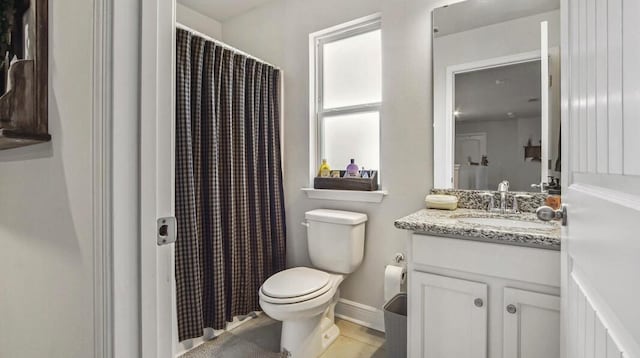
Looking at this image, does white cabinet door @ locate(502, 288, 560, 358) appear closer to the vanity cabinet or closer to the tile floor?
the vanity cabinet

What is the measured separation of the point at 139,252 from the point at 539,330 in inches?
52.8

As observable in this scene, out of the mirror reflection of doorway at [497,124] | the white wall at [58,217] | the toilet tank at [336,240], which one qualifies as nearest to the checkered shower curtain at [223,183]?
the toilet tank at [336,240]

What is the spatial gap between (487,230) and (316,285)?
95 cm

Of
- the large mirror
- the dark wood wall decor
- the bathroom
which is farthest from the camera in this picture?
the large mirror

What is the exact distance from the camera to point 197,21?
269cm

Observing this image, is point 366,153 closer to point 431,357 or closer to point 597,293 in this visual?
point 431,357

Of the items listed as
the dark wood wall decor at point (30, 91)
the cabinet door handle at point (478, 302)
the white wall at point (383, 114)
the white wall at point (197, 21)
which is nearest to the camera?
the dark wood wall decor at point (30, 91)

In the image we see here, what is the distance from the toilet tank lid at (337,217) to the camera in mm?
1974

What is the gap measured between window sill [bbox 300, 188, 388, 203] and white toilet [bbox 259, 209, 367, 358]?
0.37ft

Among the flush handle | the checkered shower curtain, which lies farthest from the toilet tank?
the flush handle

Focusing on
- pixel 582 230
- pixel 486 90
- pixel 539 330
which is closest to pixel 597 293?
pixel 582 230

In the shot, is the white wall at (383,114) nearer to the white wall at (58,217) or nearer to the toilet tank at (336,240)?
the toilet tank at (336,240)

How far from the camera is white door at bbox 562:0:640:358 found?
0.42 m

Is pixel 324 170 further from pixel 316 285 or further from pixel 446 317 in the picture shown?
pixel 446 317
